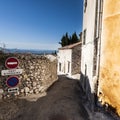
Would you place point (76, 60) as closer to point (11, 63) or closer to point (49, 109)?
point (49, 109)

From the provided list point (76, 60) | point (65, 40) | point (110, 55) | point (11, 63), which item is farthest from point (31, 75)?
point (65, 40)

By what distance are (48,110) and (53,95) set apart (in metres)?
2.40

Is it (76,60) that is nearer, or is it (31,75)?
(31,75)

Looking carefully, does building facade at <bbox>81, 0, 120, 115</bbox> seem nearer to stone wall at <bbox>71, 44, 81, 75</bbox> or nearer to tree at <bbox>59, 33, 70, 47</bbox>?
stone wall at <bbox>71, 44, 81, 75</bbox>

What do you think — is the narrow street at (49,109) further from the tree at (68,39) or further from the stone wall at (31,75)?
the tree at (68,39)

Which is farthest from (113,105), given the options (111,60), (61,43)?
(61,43)

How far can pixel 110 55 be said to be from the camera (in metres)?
6.12

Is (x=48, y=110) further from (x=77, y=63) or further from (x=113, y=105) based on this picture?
(x=77, y=63)

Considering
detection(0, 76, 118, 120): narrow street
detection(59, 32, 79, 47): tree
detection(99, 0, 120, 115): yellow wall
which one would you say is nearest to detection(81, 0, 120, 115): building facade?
detection(99, 0, 120, 115): yellow wall

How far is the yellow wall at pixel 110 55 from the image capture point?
5645mm

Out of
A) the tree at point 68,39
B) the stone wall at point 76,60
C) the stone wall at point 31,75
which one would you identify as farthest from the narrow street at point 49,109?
the tree at point 68,39

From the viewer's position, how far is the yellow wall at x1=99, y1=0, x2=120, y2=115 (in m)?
5.64

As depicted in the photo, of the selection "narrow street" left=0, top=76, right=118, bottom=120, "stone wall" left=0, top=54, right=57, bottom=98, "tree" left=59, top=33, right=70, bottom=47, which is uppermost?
"tree" left=59, top=33, right=70, bottom=47

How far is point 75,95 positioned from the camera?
35.9 ft
